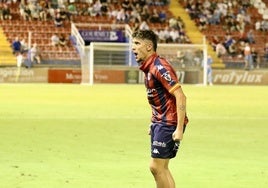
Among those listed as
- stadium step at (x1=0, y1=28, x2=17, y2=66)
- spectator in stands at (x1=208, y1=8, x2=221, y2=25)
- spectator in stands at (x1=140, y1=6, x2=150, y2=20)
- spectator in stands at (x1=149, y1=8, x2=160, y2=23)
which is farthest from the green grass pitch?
spectator in stands at (x1=208, y1=8, x2=221, y2=25)

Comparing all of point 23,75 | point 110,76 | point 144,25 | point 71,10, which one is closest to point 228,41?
point 144,25

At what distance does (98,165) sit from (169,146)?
192 inches

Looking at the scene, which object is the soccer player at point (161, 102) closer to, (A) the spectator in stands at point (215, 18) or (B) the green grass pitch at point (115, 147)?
(B) the green grass pitch at point (115, 147)

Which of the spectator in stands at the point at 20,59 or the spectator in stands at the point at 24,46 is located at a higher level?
the spectator in stands at the point at 24,46

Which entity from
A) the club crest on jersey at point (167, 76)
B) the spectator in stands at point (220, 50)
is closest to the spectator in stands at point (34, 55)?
the spectator in stands at point (220, 50)

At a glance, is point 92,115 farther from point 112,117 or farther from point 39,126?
point 39,126

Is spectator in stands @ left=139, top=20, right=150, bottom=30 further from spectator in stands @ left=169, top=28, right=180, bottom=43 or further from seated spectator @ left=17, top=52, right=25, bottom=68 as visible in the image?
seated spectator @ left=17, top=52, right=25, bottom=68

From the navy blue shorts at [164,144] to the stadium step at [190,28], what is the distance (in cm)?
4608

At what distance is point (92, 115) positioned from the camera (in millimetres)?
23766

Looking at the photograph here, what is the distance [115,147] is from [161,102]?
7.40 meters

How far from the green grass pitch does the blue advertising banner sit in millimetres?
24680

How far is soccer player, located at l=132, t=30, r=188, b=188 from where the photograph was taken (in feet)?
26.3

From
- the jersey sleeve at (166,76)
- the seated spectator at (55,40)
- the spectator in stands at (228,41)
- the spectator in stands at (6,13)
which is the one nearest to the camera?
the jersey sleeve at (166,76)

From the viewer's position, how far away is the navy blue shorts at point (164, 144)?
8.10 meters
